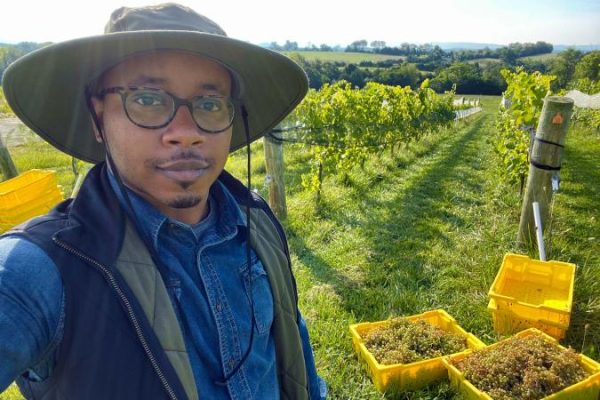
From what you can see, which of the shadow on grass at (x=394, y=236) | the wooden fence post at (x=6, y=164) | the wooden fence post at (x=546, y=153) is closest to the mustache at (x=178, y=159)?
the shadow on grass at (x=394, y=236)

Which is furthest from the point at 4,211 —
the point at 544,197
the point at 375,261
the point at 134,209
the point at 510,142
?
the point at 510,142

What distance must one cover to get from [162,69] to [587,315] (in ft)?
12.2

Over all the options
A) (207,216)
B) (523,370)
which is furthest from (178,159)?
(523,370)

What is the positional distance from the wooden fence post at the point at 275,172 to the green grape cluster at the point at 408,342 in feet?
10.4

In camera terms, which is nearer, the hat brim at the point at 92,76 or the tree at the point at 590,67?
the hat brim at the point at 92,76

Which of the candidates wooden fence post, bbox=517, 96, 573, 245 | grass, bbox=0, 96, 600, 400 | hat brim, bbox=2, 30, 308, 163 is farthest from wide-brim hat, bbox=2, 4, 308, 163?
wooden fence post, bbox=517, 96, 573, 245

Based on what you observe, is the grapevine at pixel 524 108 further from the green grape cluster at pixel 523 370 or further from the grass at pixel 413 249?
the green grape cluster at pixel 523 370

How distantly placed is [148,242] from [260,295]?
1.46 ft

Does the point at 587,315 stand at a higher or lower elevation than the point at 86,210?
lower

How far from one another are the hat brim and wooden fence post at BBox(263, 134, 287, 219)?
397 cm

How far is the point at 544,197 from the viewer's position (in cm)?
418

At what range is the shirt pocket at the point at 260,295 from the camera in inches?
52.3

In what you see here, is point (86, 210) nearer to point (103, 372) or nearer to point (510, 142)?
point (103, 372)

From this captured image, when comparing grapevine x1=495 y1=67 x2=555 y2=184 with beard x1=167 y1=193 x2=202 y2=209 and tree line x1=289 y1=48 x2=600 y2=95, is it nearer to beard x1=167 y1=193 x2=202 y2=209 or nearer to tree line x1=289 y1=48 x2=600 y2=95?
beard x1=167 y1=193 x2=202 y2=209
